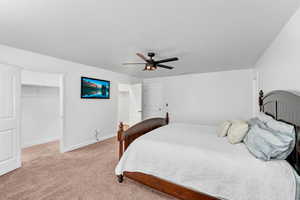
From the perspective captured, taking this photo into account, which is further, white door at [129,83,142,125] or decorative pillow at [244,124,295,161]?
white door at [129,83,142,125]

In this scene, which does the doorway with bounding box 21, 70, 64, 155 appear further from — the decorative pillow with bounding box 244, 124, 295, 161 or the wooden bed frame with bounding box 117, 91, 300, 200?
the decorative pillow with bounding box 244, 124, 295, 161

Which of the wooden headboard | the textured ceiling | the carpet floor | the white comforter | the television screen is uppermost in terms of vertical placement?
the textured ceiling

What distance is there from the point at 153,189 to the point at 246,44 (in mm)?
2917

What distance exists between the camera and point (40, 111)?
396 centimetres

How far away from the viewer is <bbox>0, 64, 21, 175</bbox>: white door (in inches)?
93.7

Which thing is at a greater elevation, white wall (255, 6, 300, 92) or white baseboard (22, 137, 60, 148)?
white wall (255, 6, 300, 92)

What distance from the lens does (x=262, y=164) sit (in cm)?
133

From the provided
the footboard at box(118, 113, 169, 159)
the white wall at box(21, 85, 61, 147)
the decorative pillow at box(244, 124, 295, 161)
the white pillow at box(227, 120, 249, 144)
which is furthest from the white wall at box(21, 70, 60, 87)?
the decorative pillow at box(244, 124, 295, 161)

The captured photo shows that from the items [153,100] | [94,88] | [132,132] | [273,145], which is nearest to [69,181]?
[132,132]

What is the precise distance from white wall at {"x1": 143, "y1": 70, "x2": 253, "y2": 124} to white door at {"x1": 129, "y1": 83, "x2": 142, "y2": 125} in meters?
0.65

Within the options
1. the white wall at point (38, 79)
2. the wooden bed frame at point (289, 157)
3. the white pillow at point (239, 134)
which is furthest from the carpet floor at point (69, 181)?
the white wall at point (38, 79)

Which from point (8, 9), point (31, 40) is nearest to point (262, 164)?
point (8, 9)

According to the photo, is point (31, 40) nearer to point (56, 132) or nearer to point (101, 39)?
point (101, 39)

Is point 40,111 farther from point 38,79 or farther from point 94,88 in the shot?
point 94,88
